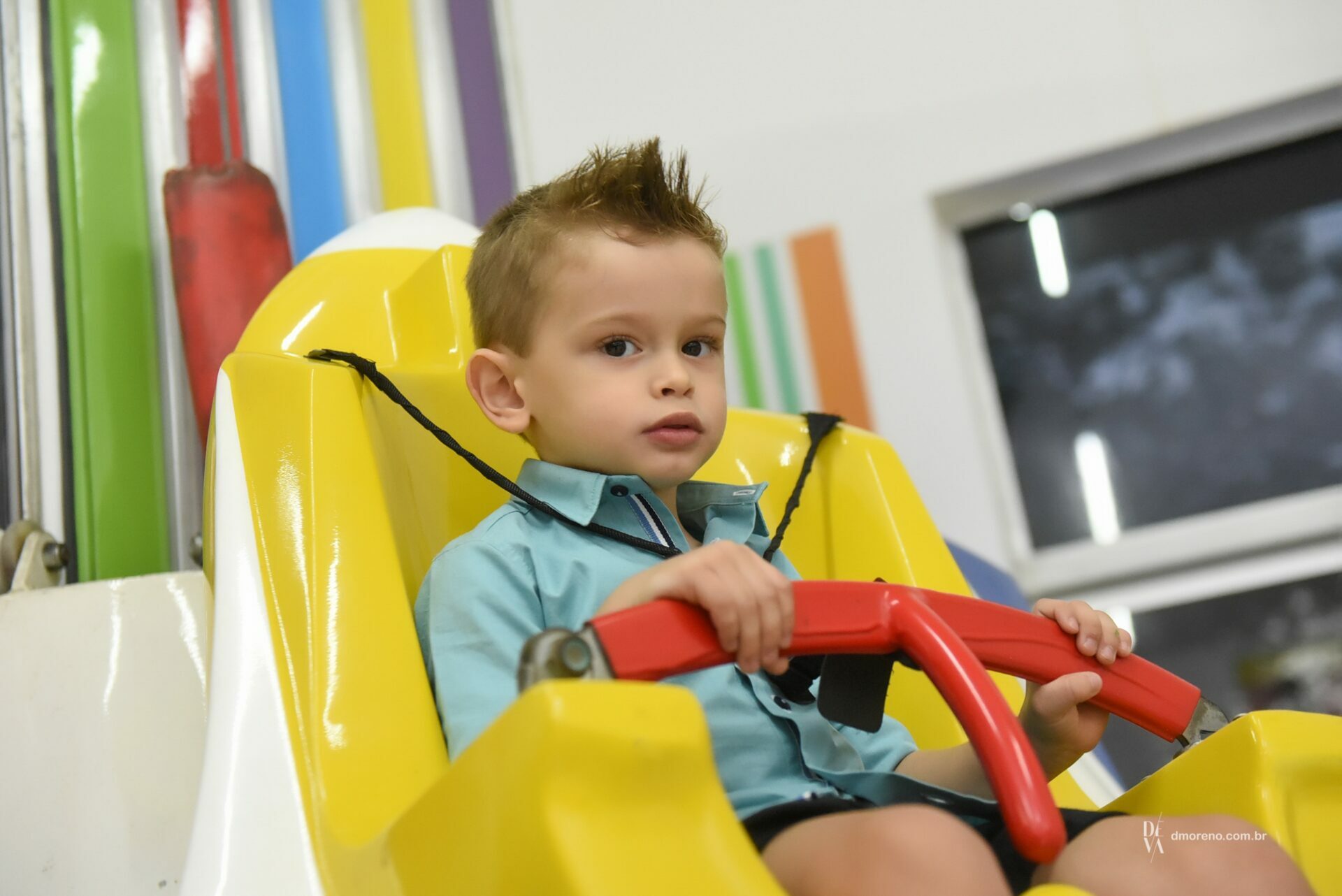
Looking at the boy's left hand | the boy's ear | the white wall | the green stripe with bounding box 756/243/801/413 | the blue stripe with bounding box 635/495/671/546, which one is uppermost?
the white wall

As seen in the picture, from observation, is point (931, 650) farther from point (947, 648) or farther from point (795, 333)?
point (795, 333)

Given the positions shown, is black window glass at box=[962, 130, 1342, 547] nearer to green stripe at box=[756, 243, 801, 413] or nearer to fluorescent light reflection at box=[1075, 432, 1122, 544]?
fluorescent light reflection at box=[1075, 432, 1122, 544]

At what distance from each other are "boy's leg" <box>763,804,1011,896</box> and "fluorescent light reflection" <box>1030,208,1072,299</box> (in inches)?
54.7

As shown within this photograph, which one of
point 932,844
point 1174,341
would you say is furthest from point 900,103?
point 932,844

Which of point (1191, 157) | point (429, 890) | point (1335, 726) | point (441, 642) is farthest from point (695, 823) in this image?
point (1191, 157)

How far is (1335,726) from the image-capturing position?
0.63 m

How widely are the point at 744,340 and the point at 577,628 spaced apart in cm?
97

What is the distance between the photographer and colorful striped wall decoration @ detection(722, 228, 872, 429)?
5.34 feet

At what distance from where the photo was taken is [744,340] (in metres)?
1.65

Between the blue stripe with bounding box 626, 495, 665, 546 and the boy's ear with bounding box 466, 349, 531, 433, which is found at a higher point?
the boy's ear with bounding box 466, 349, 531, 433

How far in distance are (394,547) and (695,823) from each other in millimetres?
346

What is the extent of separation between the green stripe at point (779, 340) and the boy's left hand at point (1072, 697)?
949mm

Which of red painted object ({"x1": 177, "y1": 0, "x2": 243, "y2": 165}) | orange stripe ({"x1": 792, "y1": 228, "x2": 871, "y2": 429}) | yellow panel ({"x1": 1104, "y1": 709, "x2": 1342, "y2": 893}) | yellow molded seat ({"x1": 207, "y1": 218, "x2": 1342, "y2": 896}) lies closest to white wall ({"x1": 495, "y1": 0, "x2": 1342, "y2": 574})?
orange stripe ({"x1": 792, "y1": 228, "x2": 871, "y2": 429})

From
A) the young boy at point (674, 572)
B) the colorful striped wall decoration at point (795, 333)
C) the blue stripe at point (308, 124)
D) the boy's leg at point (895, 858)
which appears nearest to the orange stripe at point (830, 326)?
the colorful striped wall decoration at point (795, 333)
